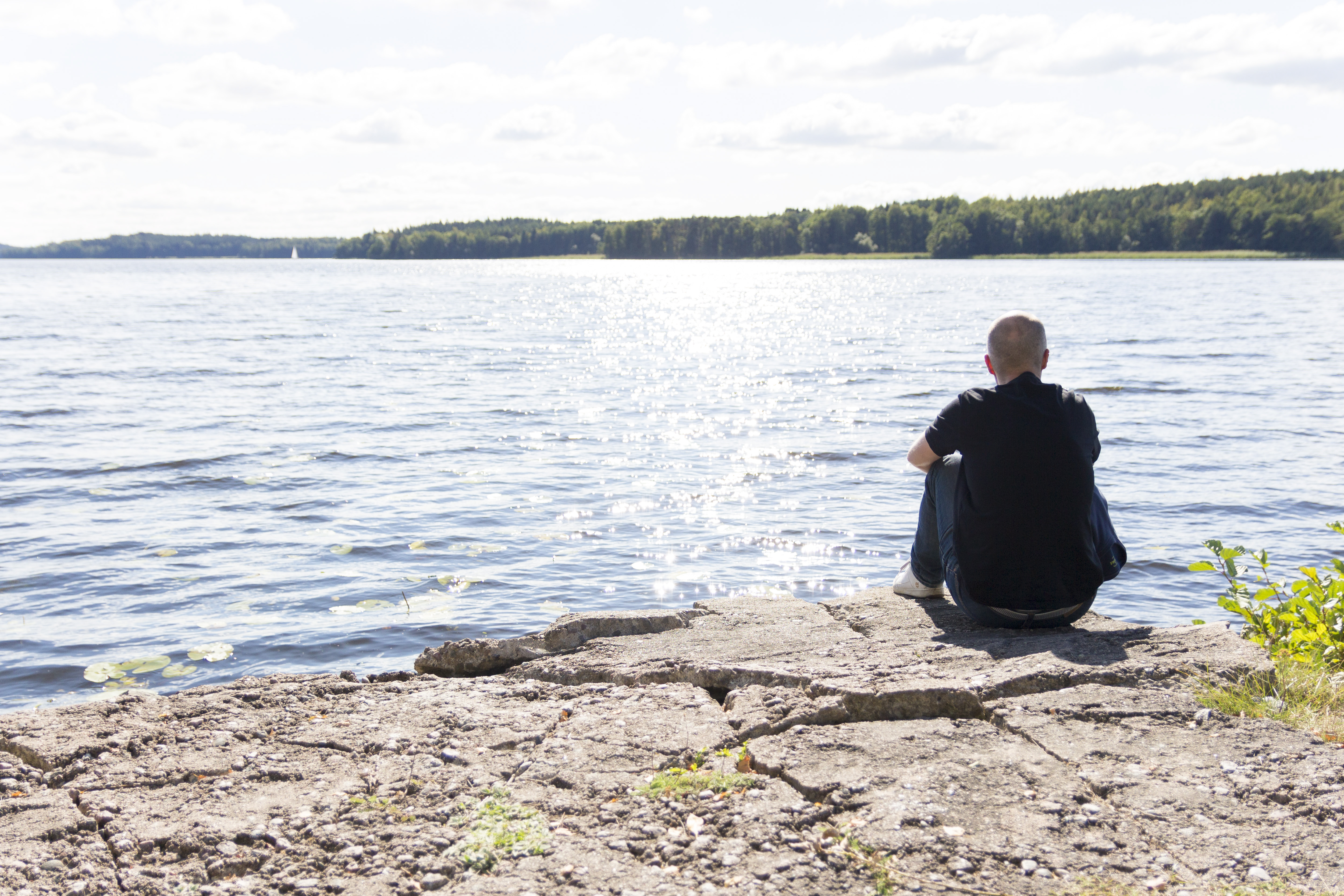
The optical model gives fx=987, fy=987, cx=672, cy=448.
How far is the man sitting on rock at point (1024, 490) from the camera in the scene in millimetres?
5492

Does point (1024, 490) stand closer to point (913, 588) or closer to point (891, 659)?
point (891, 659)

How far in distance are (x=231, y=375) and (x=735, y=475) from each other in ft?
55.5

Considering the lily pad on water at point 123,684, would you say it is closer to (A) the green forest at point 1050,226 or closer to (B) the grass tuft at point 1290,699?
(B) the grass tuft at point 1290,699

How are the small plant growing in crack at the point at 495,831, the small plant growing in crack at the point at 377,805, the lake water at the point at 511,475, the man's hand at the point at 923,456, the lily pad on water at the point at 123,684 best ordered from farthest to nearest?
1. the lake water at the point at 511,475
2. the lily pad on water at the point at 123,684
3. the man's hand at the point at 923,456
4. the small plant growing in crack at the point at 377,805
5. the small plant growing in crack at the point at 495,831

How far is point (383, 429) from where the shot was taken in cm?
1891

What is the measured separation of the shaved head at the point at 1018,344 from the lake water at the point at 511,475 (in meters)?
4.13

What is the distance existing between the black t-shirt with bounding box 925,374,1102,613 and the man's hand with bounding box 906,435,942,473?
0.12m

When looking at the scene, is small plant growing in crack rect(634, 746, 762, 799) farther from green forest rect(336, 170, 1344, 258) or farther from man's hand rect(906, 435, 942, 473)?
green forest rect(336, 170, 1344, 258)

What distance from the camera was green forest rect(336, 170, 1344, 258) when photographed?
12988 centimetres

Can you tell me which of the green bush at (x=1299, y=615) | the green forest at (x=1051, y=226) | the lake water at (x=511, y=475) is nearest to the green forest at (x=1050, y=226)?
the green forest at (x=1051, y=226)

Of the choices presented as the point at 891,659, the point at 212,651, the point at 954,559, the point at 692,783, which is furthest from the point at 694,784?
the point at 212,651

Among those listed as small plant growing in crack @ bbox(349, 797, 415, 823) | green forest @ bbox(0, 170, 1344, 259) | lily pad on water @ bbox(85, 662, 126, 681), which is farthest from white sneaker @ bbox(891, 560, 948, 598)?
green forest @ bbox(0, 170, 1344, 259)

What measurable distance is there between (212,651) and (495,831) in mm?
5322

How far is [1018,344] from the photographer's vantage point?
5555 mm
